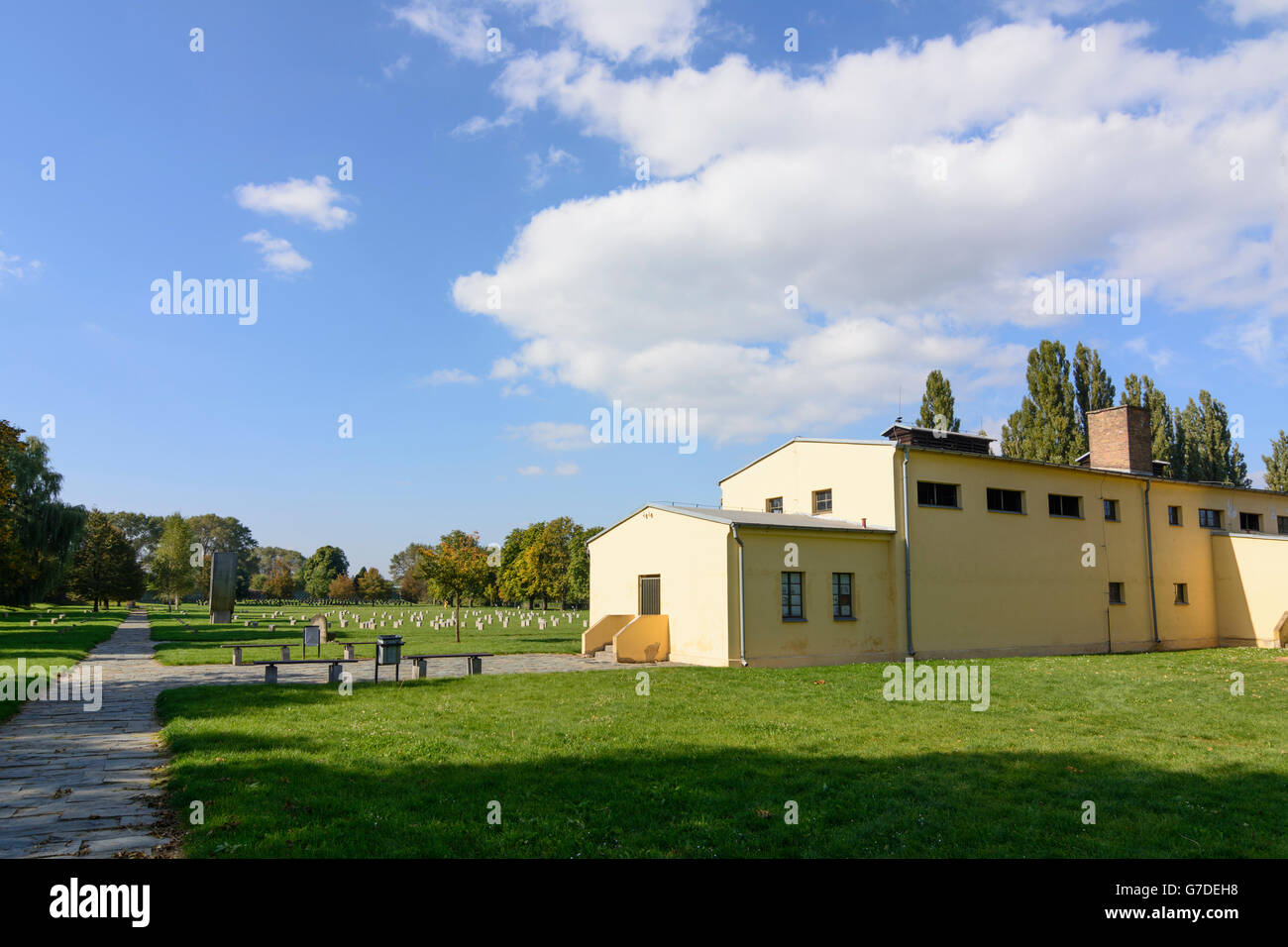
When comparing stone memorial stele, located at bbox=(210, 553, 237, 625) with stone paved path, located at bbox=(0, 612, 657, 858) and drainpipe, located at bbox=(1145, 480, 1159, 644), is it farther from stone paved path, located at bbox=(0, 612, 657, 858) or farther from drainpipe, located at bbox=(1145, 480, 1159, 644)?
drainpipe, located at bbox=(1145, 480, 1159, 644)

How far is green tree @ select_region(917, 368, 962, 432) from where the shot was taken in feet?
151

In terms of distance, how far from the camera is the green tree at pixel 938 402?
151ft

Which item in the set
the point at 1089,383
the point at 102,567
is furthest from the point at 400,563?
the point at 1089,383

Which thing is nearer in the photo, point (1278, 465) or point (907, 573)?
point (907, 573)

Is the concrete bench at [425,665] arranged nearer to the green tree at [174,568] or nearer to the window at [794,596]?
the window at [794,596]

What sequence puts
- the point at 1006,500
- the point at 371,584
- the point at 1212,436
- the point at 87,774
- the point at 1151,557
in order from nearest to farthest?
1. the point at 87,774
2. the point at 1006,500
3. the point at 1151,557
4. the point at 1212,436
5. the point at 371,584

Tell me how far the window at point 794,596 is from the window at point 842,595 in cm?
107

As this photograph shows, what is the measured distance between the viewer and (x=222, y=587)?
42688 millimetres

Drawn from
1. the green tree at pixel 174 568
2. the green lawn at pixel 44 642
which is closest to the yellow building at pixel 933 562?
the green lawn at pixel 44 642

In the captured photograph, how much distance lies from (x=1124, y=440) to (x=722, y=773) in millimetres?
28434

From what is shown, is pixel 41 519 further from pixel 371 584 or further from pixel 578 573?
pixel 371 584
